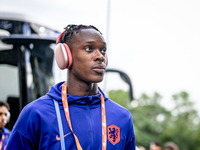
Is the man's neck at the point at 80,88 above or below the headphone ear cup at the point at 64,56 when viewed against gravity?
below

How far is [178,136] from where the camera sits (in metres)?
40.0

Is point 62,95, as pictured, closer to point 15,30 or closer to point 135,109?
point 15,30

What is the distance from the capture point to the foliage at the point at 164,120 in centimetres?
3950

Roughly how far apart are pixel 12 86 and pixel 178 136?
39.6 metres

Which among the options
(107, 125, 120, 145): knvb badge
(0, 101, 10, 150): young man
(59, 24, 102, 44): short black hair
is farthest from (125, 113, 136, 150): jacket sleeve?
(0, 101, 10, 150): young man

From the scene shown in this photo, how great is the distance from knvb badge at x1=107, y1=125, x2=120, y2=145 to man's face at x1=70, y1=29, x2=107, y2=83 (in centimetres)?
34

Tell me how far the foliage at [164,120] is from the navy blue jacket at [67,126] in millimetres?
33580

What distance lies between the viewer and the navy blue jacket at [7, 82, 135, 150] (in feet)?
5.09

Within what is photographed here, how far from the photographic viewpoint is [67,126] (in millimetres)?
1605

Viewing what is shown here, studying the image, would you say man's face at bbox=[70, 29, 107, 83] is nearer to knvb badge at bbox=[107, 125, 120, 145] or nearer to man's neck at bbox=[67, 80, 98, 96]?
man's neck at bbox=[67, 80, 98, 96]

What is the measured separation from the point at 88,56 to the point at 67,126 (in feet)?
1.57

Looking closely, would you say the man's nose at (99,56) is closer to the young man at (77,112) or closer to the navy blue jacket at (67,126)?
the young man at (77,112)

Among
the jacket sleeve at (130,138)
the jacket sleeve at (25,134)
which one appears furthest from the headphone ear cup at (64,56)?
the jacket sleeve at (130,138)

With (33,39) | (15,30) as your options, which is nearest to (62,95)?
(33,39)
